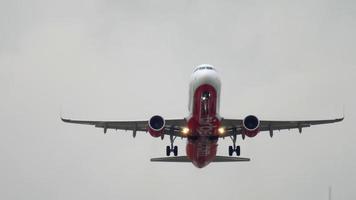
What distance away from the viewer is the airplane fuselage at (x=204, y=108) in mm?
37031

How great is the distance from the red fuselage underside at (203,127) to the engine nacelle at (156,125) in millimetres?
1903

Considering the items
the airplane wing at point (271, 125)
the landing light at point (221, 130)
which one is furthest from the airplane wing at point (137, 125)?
the airplane wing at point (271, 125)

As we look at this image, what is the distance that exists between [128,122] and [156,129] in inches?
228

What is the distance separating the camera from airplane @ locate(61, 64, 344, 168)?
37.5 metres

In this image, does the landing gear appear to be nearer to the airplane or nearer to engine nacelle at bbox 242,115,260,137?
the airplane

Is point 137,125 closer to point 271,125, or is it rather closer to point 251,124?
point 251,124

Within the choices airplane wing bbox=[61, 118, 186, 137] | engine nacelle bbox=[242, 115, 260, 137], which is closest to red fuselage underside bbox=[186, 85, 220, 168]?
airplane wing bbox=[61, 118, 186, 137]

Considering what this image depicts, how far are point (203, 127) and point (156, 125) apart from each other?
3.19 meters

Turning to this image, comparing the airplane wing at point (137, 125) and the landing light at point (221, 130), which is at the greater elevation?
the airplane wing at point (137, 125)

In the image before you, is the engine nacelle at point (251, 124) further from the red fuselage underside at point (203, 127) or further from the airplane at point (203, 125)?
the red fuselage underside at point (203, 127)

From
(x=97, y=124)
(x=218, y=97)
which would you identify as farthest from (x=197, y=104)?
(x=97, y=124)

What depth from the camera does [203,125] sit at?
39.2 m

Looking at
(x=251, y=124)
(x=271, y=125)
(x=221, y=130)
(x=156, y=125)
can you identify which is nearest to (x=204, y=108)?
(x=156, y=125)

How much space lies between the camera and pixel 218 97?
38.4m
